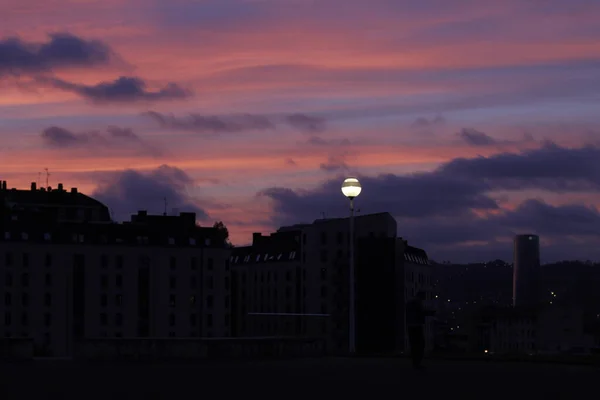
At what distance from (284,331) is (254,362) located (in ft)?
35.2

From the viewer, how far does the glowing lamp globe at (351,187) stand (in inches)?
1834

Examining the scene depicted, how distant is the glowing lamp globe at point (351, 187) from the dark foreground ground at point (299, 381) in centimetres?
1683

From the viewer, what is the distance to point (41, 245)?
19600 centimetres

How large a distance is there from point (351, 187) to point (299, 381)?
24.6 metres

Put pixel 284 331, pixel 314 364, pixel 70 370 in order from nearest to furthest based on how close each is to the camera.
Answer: pixel 70 370 < pixel 314 364 < pixel 284 331

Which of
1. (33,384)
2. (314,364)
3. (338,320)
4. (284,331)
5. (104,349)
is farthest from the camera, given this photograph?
(338,320)

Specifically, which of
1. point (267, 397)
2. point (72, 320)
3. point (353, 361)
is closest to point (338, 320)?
point (72, 320)

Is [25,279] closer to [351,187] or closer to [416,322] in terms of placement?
[351,187]

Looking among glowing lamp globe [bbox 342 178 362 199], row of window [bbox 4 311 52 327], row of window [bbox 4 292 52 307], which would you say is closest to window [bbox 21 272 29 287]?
row of window [bbox 4 292 52 307]

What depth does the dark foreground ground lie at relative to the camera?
62.7ft

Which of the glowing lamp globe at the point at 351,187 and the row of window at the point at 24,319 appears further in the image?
the row of window at the point at 24,319

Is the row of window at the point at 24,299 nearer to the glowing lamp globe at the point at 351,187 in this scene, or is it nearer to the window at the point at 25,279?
the window at the point at 25,279

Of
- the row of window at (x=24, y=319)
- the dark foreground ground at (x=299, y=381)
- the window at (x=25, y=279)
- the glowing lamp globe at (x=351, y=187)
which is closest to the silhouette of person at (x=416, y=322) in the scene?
the dark foreground ground at (x=299, y=381)

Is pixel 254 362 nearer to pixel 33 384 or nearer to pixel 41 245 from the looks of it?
pixel 33 384
